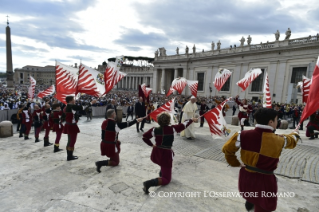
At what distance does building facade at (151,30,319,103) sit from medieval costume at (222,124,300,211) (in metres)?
18.8

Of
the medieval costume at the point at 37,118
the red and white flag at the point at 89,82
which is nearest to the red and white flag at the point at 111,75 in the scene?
the red and white flag at the point at 89,82

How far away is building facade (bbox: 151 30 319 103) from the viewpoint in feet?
85.0

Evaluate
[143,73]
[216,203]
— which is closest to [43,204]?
[216,203]

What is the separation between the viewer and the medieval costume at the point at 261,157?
2.34m

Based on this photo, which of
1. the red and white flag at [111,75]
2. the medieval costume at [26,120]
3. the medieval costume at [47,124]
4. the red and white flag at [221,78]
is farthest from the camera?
the red and white flag at [221,78]

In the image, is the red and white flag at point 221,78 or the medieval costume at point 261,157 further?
the red and white flag at point 221,78

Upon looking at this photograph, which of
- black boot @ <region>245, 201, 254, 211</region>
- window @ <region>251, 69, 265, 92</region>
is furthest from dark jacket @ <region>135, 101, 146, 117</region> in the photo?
window @ <region>251, 69, 265, 92</region>

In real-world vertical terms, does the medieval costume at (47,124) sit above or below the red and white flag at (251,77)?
below

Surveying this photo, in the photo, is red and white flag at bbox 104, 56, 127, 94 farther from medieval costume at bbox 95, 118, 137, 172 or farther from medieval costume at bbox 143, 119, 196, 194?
medieval costume at bbox 143, 119, 196, 194

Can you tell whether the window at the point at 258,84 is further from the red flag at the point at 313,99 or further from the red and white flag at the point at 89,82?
the red flag at the point at 313,99

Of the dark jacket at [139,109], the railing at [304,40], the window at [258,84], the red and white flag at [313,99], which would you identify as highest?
the railing at [304,40]

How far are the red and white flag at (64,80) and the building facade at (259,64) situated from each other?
573 inches

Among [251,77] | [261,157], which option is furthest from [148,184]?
[251,77]

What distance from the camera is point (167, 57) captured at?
5006cm
